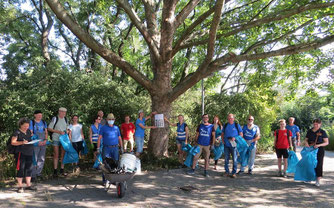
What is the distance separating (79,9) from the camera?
→ 18344 millimetres

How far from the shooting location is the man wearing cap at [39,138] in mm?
6262

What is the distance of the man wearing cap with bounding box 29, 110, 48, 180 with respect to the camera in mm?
6262

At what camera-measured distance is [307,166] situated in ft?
21.9

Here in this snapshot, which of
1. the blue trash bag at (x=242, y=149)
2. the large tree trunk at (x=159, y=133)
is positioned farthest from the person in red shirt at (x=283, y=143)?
the large tree trunk at (x=159, y=133)

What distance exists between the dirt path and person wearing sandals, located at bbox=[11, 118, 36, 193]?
383 millimetres

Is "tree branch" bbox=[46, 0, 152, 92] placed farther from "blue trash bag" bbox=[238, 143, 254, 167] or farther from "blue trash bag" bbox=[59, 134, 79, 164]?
"blue trash bag" bbox=[238, 143, 254, 167]

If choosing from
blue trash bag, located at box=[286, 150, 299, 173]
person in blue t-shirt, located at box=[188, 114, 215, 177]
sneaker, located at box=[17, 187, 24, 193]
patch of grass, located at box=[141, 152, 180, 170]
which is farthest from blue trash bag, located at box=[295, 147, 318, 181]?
sneaker, located at box=[17, 187, 24, 193]

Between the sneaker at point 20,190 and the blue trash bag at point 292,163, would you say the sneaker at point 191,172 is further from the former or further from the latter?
the sneaker at point 20,190

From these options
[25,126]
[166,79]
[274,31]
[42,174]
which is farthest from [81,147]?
[274,31]

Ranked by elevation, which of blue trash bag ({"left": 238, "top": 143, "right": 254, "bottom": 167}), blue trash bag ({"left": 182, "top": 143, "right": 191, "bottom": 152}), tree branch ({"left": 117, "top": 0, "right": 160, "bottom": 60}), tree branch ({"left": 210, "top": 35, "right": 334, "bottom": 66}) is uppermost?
tree branch ({"left": 117, "top": 0, "right": 160, "bottom": 60})

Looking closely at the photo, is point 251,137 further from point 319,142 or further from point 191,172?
point 191,172

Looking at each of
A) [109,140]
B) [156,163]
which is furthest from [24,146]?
[156,163]

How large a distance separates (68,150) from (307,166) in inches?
271

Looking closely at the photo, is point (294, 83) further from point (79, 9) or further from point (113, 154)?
point (79, 9)
